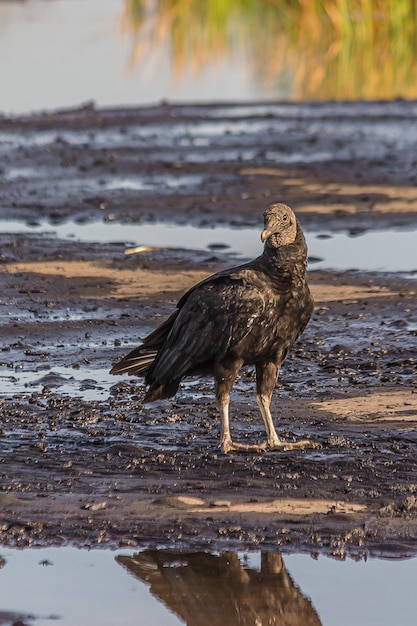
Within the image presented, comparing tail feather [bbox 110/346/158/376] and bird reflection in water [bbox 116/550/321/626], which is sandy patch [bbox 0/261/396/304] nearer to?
tail feather [bbox 110/346/158/376]

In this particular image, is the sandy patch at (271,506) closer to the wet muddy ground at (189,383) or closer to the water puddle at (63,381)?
the wet muddy ground at (189,383)

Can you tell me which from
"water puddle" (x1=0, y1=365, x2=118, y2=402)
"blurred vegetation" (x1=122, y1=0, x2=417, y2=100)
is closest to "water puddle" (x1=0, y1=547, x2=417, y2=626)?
"water puddle" (x1=0, y1=365, x2=118, y2=402)

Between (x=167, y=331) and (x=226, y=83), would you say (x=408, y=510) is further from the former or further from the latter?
(x=226, y=83)

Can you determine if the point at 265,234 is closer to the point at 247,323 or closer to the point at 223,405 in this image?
the point at 247,323

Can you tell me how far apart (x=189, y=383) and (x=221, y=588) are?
105 inches

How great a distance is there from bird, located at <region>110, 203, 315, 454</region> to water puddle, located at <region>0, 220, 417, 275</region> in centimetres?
405

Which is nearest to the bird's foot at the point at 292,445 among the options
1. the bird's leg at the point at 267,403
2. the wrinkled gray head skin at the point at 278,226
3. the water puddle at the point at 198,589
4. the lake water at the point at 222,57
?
the bird's leg at the point at 267,403

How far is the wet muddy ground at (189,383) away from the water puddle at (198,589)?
0.13 metres

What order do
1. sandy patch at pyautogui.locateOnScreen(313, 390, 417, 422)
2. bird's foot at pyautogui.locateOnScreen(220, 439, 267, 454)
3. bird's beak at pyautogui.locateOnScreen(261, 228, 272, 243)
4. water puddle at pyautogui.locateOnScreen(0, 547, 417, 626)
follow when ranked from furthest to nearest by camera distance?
1. sandy patch at pyautogui.locateOnScreen(313, 390, 417, 422)
2. bird's foot at pyautogui.locateOnScreen(220, 439, 267, 454)
3. bird's beak at pyautogui.locateOnScreen(261, 228, 272, 243)
4. water puddle at pyautogui.locateOnScreen(0, 547, 417, 626)

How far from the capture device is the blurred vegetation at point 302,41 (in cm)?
2180

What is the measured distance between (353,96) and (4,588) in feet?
53.4

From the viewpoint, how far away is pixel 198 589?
479 centimetres

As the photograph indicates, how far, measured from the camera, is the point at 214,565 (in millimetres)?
4953

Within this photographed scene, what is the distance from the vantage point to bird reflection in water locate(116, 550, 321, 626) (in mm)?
4578
